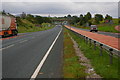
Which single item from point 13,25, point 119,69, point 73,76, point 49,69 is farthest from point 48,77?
point 13,25

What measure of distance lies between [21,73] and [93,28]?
184 ft

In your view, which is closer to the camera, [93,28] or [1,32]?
[1,32]

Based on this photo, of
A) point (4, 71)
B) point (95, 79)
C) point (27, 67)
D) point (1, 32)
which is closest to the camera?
point (95, 79)

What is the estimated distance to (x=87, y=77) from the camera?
24.4ft

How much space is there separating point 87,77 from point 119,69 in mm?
1844

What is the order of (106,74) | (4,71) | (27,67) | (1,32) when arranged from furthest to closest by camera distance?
(1,32), (27,67), (4,71), (106,74)

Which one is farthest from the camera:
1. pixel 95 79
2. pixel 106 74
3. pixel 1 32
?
pixel 1 32

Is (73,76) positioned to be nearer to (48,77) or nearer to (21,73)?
(48,77)

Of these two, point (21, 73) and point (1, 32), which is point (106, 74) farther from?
point (1, 32)

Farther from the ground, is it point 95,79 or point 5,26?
point 5,26

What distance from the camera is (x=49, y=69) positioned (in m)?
8.92

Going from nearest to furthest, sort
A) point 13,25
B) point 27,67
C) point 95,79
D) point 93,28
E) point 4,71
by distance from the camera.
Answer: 1. point 95,79
2. point 4,71
3. point 27,67
4. point 13,25
5. point 93,28

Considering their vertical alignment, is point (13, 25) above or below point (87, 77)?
above

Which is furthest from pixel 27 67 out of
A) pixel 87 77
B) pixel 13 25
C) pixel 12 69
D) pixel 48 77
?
pixel 13 25
